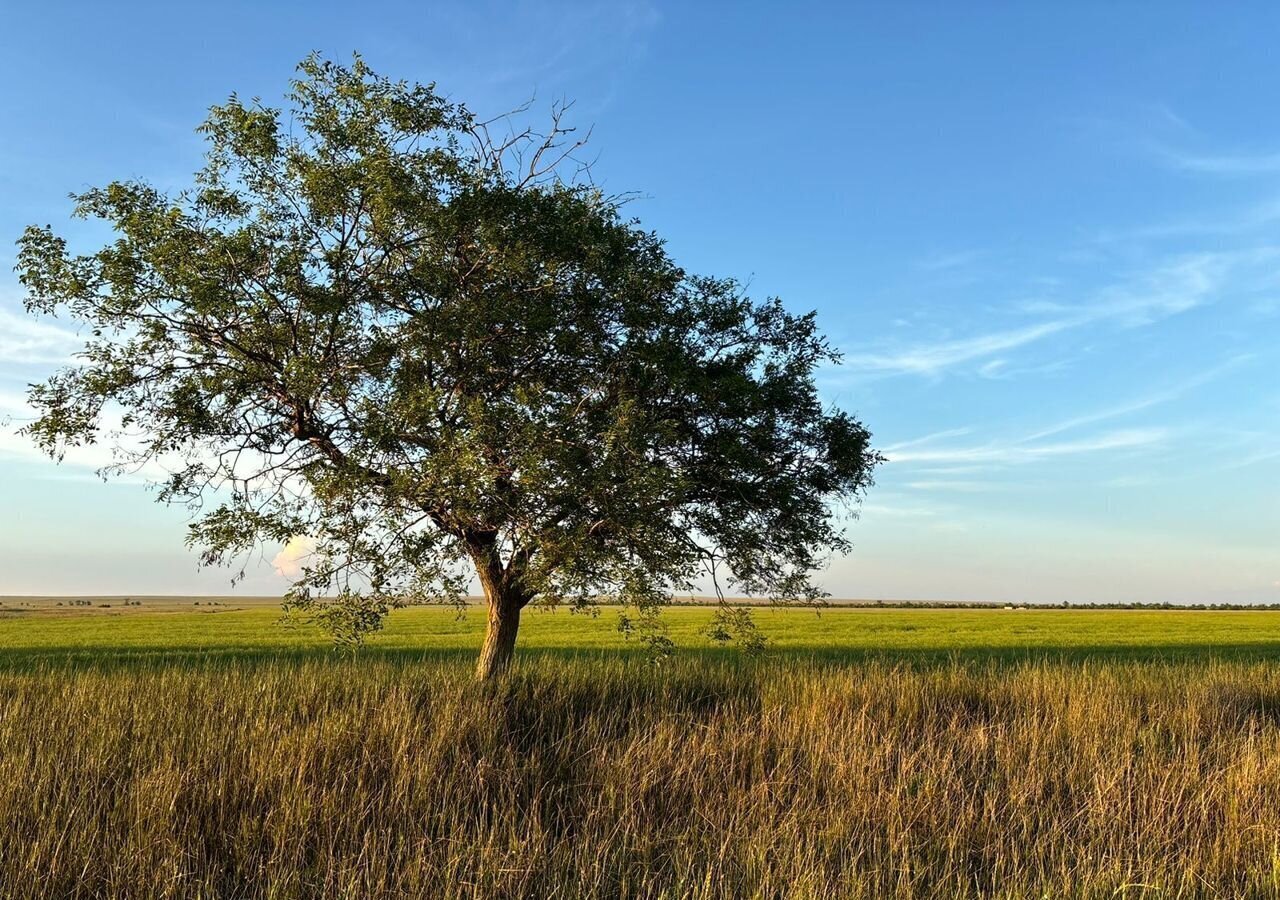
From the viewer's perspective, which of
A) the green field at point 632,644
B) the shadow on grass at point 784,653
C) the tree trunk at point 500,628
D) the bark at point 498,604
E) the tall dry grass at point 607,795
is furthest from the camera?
the green field at point 632,644

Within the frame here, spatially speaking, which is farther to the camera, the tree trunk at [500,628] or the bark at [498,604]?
the tree trunk at [500,628]

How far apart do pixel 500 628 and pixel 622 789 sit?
29.3 ft

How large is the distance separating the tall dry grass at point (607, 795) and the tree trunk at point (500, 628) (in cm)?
308

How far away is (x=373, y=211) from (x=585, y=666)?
30.5 ft

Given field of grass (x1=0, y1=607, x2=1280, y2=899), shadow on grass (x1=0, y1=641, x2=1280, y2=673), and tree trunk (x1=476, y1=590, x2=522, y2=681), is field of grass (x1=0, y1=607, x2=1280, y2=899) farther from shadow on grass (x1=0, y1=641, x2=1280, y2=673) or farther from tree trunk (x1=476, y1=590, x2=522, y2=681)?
shadow on grass (x1=0, y1=641, x2=1280, y2=673)

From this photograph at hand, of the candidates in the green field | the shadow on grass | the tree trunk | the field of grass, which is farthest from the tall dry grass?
the green field

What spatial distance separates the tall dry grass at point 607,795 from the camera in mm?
6918

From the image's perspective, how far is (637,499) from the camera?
13562mm

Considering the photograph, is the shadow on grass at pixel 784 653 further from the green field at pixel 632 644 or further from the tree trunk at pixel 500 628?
the tree trunk at pixel 500 628

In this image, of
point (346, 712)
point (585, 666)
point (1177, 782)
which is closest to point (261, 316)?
A: point (346, 712)

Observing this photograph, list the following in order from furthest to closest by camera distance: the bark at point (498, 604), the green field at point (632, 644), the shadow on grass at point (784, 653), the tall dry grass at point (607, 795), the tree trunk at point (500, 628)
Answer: the green field at point (632, 644), the shadow on grass at point (784, 653), the tree trunk at point (500, 628), the bark at point (498, 604), the tall dry grass at point (607, 795)

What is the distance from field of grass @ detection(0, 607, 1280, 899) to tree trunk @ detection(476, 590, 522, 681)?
156 centimetres

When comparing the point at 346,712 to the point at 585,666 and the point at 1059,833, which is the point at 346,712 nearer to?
the point at 585,666

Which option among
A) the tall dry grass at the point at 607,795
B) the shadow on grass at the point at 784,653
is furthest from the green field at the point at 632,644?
the tall dry grass at the point at 607,795
